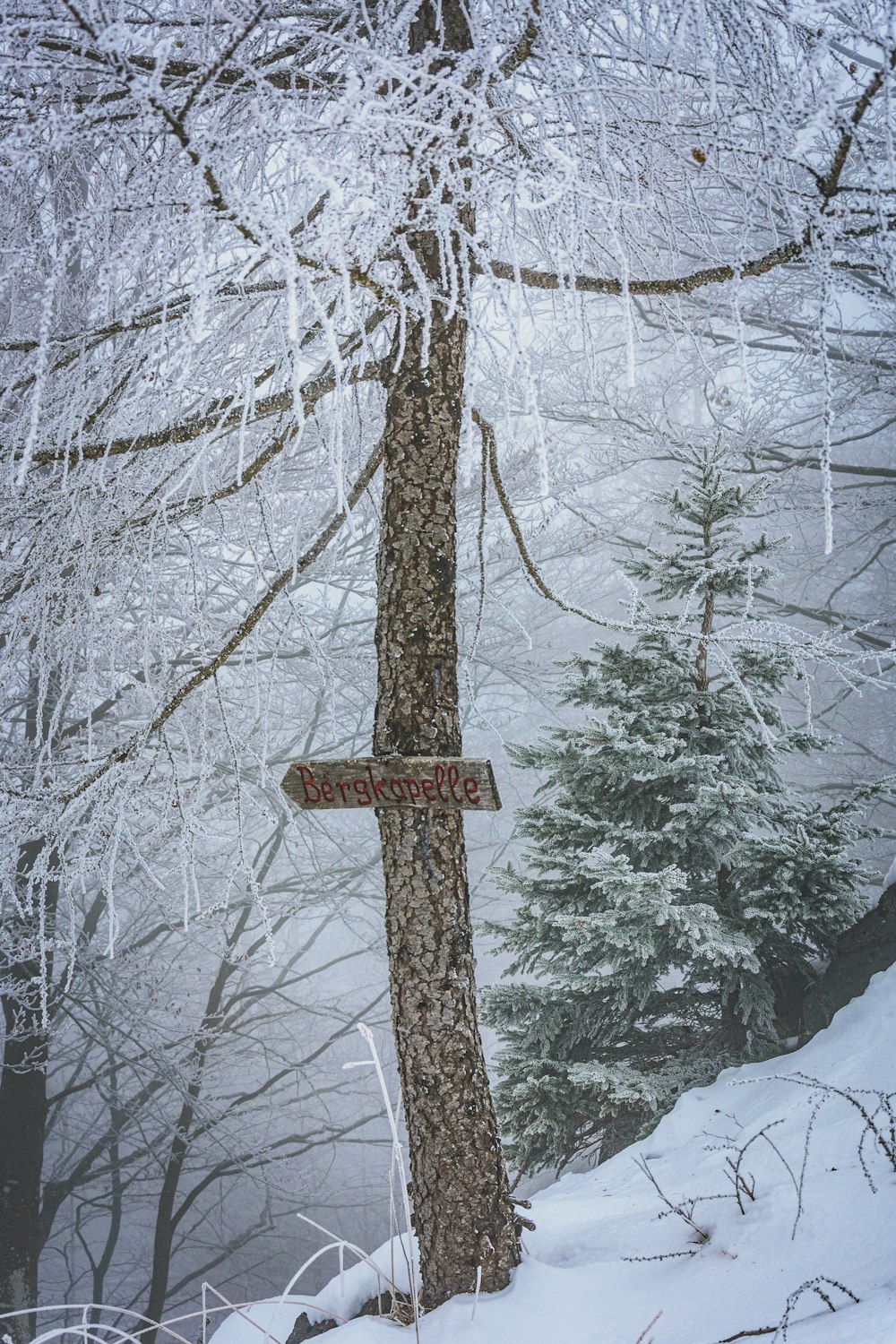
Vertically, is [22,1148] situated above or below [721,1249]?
below

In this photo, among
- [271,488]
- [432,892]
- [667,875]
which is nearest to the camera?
[432,892]

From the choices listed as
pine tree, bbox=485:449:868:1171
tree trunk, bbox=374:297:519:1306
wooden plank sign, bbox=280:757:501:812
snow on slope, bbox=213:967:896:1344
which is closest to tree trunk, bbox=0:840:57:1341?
snow on slope, bbox=213:967:896:1344

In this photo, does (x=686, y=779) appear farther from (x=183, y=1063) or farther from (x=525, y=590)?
(x=525, y=590)

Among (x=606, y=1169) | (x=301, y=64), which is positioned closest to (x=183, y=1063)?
(x=606, y=1169)

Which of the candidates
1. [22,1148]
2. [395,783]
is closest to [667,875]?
[395,783]

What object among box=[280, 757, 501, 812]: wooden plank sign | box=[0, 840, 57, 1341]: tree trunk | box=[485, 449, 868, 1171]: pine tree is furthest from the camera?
box=[0, 840, 57, 1341]: tree trunk

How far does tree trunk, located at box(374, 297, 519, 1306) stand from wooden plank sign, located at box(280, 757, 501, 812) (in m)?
0.15

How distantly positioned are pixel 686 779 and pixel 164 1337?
26.3 feet

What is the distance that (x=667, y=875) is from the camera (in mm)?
4086

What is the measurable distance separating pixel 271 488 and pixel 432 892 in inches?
52.0

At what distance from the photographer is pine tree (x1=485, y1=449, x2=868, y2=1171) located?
4324mm

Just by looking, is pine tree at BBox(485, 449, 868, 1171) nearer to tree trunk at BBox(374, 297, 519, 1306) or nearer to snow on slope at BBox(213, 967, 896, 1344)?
snow on slope at BBox(213, 967, 896, 1344)

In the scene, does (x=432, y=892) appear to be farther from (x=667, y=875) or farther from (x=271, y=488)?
(x=667, y=875)

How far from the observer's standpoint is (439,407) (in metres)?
2.70
